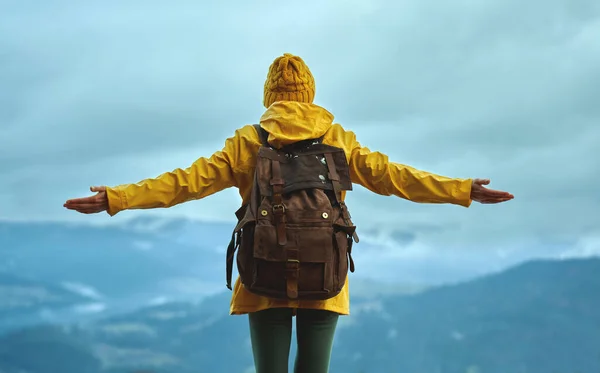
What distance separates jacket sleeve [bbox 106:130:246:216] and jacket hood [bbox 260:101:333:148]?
0.16 m

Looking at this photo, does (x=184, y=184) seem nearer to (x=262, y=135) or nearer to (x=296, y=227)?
(x=262, y=135)

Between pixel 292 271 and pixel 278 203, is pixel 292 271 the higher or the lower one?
the lower one

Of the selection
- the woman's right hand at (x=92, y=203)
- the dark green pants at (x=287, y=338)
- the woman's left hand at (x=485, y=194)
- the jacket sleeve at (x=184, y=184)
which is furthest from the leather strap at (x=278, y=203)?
the woman's left hand at (x=485, y=194)

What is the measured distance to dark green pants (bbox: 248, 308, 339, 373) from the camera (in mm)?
4289

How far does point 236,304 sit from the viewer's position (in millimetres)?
4336

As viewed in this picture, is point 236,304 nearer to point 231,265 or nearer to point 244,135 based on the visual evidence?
point 231,265

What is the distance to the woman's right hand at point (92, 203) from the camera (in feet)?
14.1

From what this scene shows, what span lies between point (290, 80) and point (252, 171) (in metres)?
0.46

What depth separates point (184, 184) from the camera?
437 centimetres

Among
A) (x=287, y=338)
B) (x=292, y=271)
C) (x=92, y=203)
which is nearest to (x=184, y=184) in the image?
(x=92, y=203)

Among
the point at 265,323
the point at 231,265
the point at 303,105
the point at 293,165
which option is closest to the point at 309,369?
the point at 265,323

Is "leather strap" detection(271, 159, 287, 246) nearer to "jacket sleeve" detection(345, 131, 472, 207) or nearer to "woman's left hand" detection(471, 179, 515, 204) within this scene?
"jacket sleeve" detection(345, 131, 472, 207)

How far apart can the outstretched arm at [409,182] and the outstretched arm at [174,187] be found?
56 cm

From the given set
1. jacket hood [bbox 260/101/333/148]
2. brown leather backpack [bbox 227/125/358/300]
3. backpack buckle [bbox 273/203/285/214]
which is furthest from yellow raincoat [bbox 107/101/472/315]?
backpack buckle [bbox 273/203/285/214]
